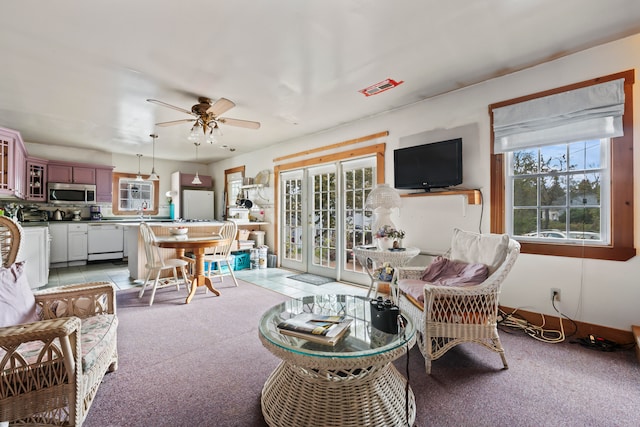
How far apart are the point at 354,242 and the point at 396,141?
5.19ft

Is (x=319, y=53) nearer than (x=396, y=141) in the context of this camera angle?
Yes

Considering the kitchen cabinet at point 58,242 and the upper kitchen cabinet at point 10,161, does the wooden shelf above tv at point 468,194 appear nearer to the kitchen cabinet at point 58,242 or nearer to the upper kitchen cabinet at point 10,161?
the upper kitchen cabinet at point 10,161

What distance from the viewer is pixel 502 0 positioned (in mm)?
1912

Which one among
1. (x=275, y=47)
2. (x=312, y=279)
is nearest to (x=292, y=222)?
(x=312, y=279)

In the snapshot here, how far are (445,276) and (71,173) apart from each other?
285 inches

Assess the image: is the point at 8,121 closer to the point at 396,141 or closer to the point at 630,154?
the point at 396,141

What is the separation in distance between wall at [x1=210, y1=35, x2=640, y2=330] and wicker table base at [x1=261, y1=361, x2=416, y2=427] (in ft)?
6.71

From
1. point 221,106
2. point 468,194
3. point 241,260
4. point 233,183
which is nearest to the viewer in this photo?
point 221,106

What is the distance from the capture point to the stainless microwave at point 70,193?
586 centimetres

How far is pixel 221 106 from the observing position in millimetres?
3002

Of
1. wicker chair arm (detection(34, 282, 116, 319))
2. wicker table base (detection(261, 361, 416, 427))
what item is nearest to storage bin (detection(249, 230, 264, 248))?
wicker chair arm (detection(34, 282, 116, 319))

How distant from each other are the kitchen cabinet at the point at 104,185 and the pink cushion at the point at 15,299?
18.3 feet

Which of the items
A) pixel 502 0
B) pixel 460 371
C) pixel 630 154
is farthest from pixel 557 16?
pixel 460 371

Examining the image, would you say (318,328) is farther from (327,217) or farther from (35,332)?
(327,217)
